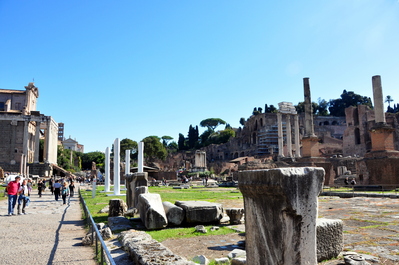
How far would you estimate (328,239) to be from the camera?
4129 millimetres

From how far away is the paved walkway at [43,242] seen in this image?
16.2 feet

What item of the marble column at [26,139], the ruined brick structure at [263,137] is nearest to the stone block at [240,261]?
the marble column at [26,139]

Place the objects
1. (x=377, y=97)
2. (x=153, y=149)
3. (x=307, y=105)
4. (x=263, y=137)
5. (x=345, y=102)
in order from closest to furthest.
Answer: (x=377, y=97) → (x=307, y=105) → (x=153, y=149) → (x=263, y=137) → (x=345, y=102)

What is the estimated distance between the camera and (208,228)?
664 centimetres

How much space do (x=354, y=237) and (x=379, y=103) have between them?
1708 cm

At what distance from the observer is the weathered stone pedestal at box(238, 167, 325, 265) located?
2.35 meters

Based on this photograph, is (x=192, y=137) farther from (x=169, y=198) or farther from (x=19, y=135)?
(x=169, y=198)

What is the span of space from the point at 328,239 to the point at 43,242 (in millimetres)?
5334

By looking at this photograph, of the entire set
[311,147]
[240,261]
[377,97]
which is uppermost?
[377,97]

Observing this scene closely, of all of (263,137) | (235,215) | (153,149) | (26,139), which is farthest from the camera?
(263,137)

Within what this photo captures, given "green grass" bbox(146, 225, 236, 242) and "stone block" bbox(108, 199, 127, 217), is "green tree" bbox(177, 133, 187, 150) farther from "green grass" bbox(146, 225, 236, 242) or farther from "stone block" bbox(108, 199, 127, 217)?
"green grass" bbox(146, 225, 236, 242)

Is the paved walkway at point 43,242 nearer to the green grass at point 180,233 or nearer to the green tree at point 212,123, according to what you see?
the green grass at point 180,233

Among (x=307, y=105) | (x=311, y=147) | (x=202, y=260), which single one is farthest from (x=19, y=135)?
(x=202, y=260)

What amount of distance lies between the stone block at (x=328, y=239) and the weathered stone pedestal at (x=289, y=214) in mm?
1762
